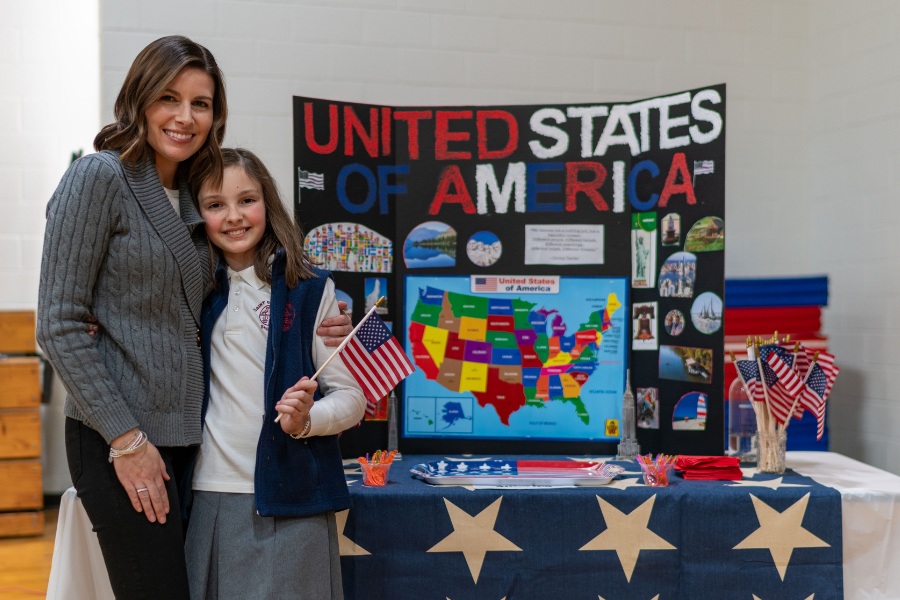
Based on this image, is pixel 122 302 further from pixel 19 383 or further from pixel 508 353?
pixel 19 383

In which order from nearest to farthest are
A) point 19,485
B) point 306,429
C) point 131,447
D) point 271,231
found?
1. point 131,447
2. point 306,429
3. point 271,231
4. point 19,485

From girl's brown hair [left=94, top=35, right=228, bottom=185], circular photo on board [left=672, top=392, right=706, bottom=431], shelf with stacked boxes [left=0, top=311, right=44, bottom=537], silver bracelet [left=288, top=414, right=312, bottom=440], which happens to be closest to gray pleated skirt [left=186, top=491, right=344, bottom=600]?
silver bracelet [left=288, top=414, right=312, bottom=440]

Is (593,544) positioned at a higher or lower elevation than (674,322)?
lower

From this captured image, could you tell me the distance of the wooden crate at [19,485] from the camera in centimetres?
412

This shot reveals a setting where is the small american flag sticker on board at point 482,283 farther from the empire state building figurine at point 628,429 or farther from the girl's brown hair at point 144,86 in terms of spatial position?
the girl's brown hair at point 144,86

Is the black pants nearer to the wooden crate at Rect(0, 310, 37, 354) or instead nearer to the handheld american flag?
the handheld american flag

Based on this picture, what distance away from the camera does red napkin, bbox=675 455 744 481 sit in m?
2.40

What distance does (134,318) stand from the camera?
1.67m

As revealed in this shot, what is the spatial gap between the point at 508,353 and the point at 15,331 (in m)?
2.92

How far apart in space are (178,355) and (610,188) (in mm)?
1533

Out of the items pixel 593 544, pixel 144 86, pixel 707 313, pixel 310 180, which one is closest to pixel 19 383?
pixel 310 180

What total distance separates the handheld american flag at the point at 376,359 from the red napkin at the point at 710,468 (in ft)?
2.80

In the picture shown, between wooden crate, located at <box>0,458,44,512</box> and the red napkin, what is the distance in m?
3.20

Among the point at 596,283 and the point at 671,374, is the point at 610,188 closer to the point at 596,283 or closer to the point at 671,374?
the point at 596,283
